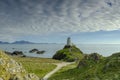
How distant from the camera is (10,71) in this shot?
2341cm

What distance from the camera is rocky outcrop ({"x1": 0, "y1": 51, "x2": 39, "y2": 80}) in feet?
74.4

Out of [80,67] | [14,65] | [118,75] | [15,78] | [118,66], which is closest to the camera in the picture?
[15,78]

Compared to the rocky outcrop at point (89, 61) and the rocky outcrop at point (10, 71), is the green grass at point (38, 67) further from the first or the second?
the rocky outcrop at point (10, 71)

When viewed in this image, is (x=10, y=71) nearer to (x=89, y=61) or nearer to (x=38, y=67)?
(x=89, y=61)

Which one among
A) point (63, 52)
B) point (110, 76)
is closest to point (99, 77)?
point (110, 76)

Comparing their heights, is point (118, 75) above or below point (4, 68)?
below

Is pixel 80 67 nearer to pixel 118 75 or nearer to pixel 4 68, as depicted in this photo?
pixel 118 75

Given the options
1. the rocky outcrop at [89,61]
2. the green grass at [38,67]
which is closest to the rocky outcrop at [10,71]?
the rocky outcrop at [89,61]

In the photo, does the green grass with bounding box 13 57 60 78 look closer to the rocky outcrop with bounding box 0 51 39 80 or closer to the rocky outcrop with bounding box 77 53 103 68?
the rocky outcrop with bounding box 77 53 103 68

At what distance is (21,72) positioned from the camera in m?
24.7

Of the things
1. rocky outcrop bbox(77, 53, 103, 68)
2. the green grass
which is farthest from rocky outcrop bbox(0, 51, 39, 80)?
the green grass

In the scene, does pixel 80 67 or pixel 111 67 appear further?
pixel 80 67

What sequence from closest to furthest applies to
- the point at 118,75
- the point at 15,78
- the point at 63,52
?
the point at 15,78
the point at 118,75
the point at 63,52

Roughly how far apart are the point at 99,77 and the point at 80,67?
19961mm
